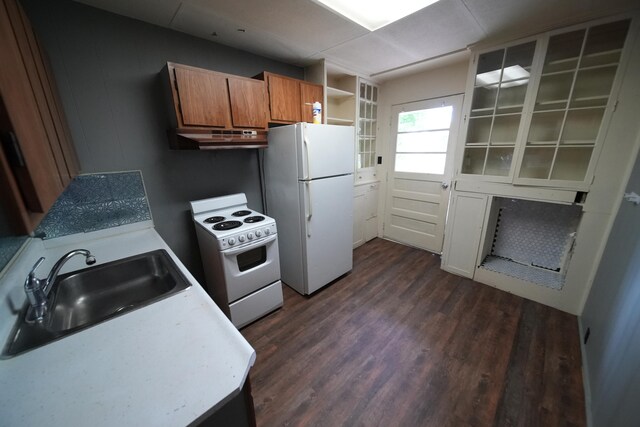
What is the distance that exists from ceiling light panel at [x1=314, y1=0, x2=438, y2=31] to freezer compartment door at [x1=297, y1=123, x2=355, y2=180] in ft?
2.70

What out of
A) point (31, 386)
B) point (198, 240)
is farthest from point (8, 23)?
point (198, 240)

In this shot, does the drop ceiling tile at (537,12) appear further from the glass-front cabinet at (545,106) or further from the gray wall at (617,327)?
the gray wall at (617,327)

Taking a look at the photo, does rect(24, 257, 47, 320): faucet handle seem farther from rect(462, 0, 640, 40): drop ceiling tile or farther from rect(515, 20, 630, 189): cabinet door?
rect(515, 20, 630, 189): cabinet door

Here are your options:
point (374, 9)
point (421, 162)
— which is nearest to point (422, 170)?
point (421, 162)

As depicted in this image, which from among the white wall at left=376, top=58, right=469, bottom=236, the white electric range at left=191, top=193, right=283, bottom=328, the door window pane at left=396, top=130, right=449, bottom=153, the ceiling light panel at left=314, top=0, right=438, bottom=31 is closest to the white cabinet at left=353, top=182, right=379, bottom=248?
the white wall at left=376, top=58, right=469, bottom=236

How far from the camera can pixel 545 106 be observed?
2.04 m

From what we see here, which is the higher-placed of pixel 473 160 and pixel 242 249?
pixel 473 160

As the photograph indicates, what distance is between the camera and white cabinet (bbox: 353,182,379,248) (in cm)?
335

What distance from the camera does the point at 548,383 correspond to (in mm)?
1520

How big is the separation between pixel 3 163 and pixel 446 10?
240 centimetres

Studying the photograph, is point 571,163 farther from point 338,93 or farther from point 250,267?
point 250,267

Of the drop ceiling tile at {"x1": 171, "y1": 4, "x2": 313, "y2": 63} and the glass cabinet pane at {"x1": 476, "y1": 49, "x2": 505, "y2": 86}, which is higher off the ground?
the drop ceiling tile at {"x1": 171, "y1": 4, "x2": 313, "y2": 63}

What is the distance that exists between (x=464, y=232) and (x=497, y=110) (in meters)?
1.29

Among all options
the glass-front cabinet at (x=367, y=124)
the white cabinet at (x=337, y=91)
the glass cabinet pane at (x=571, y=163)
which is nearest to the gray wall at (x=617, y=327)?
the glass cabinet pane at (x=571, y=163)
